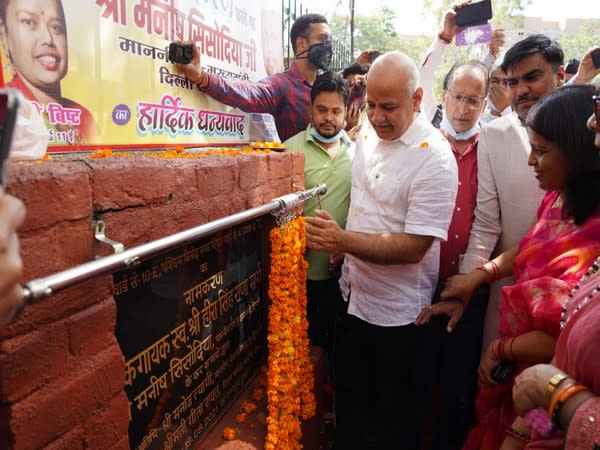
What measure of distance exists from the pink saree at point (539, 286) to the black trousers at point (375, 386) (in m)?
0.42

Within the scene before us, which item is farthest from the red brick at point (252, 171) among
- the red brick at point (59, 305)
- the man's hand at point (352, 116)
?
the man's hand at point (352, 116)

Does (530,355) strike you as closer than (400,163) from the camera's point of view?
Yes

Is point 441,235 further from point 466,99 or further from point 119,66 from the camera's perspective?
point 119,66

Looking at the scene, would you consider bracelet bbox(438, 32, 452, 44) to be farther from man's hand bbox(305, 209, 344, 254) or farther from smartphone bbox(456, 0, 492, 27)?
man's hand bbox(305, 209, 344, 254)

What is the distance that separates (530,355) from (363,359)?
1028 mm

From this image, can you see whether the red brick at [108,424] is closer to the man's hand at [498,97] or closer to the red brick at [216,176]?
the red brick at [216,176]

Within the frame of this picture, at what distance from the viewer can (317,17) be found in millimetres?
3010

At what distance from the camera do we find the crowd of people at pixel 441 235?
5.36 ft

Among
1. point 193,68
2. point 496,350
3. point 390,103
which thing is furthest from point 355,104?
point 496,350

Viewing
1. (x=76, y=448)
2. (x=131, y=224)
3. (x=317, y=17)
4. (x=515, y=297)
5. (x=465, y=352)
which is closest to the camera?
(x=76, y=448)

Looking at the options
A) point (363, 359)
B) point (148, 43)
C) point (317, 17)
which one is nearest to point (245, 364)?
point (363, 359)

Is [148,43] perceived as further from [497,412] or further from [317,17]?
[497,412]

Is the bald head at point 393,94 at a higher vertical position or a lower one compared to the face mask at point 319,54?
lower

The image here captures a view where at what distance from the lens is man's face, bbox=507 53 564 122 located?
90.4 inches
